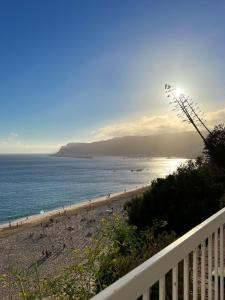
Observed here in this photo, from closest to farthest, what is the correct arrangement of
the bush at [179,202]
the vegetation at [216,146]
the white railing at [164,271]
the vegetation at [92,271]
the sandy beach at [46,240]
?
the white railing at [164,271], the vegetation at [92,271], the bush at [179,202], the vegetation at [216,146], the sandy beach at [46,240]

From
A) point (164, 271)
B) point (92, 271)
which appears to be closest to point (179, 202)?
point (92, 271)

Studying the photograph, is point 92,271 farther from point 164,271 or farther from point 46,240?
point 46,240

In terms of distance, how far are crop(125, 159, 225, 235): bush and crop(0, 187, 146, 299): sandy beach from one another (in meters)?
6.33

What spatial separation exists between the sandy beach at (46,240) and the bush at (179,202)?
633cm

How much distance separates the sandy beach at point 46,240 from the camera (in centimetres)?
2285

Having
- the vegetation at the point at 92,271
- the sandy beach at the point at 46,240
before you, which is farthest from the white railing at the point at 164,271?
the sandy beach at the point at 46,240

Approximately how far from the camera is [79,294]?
5.04 metres

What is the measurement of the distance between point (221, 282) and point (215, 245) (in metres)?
0.26

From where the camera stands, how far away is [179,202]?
1302cm

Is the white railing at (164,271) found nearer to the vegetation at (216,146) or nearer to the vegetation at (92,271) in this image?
the vegetation at (92,271)

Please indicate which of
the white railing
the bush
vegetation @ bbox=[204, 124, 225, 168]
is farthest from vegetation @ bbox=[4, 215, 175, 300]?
vegetation @ bbox=[204, 124, 225, 168]

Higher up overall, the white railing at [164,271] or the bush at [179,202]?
the white railing at [164,271]

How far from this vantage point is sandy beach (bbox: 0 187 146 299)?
22855mm

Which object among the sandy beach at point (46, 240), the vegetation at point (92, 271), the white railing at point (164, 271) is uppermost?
the white railing at point (164, 271)
